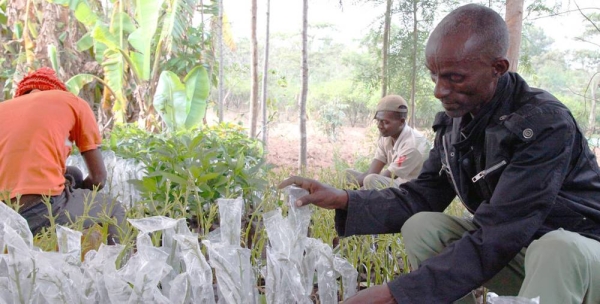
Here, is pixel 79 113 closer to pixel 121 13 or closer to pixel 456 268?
pixel 456 268

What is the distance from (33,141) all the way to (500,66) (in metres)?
1.77

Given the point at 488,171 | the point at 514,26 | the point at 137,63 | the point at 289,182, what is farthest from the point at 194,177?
the point at 137,63

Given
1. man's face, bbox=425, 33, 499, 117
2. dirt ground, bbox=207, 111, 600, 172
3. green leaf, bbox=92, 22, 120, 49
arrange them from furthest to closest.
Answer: dirt ground, bbox=207, 111, 600, 172
green leaf, bbox=92, 22, 120, 49
man's face, bbox=425, 33, 499, 117

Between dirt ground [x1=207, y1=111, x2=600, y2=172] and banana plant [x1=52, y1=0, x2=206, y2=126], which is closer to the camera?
banana plant [x1=52, y1=0, x2=206, y2=126]

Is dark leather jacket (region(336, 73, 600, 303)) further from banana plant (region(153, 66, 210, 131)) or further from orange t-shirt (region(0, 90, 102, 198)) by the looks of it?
banana plant (region(153, 66, 210, 131))

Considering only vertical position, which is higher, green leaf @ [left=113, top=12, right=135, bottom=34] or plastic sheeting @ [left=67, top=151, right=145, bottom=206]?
green leaf @ [left=113, top=12, right=135, bottom=34]

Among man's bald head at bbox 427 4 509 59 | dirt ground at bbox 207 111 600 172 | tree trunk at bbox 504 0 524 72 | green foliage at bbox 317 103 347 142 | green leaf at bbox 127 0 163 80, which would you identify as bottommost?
dirt ground at bbox 207 111 600 172

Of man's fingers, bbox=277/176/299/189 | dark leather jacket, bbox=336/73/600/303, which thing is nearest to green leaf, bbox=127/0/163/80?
man's fingers, bbox=277/176/299/189

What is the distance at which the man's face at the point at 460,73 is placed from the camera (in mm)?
1219

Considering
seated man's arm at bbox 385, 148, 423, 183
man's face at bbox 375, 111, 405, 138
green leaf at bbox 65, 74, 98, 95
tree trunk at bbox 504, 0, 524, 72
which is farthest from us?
green leaf at bbox 65, 74, 98, 95

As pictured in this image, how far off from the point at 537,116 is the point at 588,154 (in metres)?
0.22

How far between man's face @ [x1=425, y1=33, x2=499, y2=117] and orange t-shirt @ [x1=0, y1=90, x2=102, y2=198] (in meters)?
1.55

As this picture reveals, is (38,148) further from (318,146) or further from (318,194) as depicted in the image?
(318,146)

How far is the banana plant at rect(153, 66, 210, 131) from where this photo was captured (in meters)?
4.73
